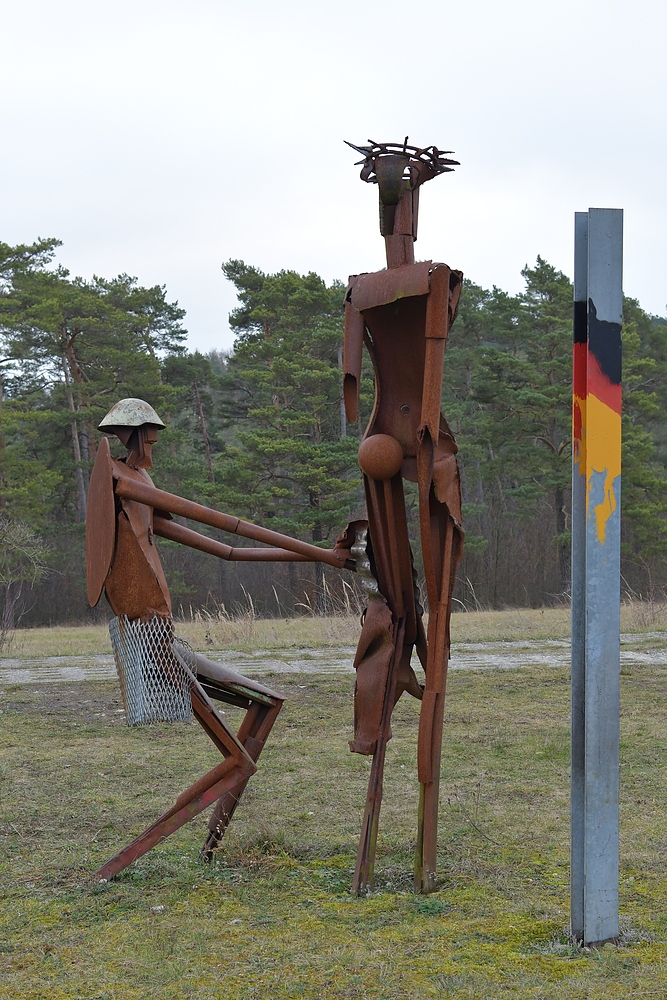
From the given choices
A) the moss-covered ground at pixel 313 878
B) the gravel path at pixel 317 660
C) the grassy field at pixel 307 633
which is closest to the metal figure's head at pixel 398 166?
the moss-covered ground at pixel 313 878

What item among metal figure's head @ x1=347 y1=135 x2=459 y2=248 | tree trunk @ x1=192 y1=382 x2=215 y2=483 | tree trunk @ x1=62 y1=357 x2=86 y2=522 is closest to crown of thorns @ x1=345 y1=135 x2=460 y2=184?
metal figure's head @ x1=347 y1=135 x2=459 y2=248

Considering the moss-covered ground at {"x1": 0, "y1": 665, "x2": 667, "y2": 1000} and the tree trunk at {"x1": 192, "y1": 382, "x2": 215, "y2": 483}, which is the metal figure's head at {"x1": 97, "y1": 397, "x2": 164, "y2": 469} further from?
the tree trunk at {"x1": 192, "y1": 382, "x2": 215, "y2": 483}

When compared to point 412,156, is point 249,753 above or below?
below

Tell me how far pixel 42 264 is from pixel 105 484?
→ 72.0 ft

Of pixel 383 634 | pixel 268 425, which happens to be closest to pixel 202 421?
pixel 268 425

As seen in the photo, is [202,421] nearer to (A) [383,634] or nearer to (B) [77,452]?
(B) [77,452]

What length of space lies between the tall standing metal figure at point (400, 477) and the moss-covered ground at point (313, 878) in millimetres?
427

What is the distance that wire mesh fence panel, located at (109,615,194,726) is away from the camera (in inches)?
176

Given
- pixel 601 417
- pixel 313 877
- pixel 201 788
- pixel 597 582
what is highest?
pixel 601 417

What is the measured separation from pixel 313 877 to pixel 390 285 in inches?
102

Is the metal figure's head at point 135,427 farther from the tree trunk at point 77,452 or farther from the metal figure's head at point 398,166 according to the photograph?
the tree trunk at point 77,452

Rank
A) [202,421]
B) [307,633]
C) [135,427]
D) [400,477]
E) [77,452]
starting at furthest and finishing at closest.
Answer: [202,421] → [77,452] → [307,633] → [135,427] → [400,477]

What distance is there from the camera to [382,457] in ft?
14.3

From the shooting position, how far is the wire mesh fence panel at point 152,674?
14.7ft
